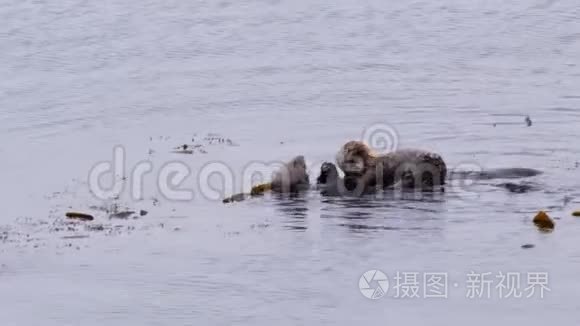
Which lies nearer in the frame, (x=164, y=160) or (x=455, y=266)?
(x=455, y=266)

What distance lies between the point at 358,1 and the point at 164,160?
46.8 ft

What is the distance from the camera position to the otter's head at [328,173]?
1602 centimetres

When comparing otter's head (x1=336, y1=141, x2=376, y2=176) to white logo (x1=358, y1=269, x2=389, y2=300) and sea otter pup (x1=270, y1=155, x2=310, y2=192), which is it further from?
white logo (x1=358, y1=269, x2=389, y2=300)

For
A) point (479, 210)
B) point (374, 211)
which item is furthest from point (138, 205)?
point (479, 210)

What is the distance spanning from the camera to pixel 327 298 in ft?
39.8

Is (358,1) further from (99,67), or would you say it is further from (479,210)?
(479,210)

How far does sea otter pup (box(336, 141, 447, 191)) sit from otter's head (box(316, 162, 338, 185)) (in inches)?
5.4

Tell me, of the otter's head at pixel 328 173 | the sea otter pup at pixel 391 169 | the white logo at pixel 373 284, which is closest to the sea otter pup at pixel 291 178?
the otter's head at pixel 328 173

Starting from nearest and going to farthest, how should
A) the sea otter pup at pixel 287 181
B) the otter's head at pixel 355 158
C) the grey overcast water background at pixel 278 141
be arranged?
the grey overcast water background at pixel 278 141, the sea otter pup at pixel 287 181, the otter's head at pixel 355 158

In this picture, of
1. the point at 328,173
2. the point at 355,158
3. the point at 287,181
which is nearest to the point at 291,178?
the point at 287,181

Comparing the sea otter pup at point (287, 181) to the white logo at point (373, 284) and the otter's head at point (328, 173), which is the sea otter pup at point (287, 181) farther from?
the white logo at point (373, 284)

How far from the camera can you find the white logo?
1220 cm

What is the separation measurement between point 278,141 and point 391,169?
3.25 m

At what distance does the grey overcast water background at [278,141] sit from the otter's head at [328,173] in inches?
15.9
